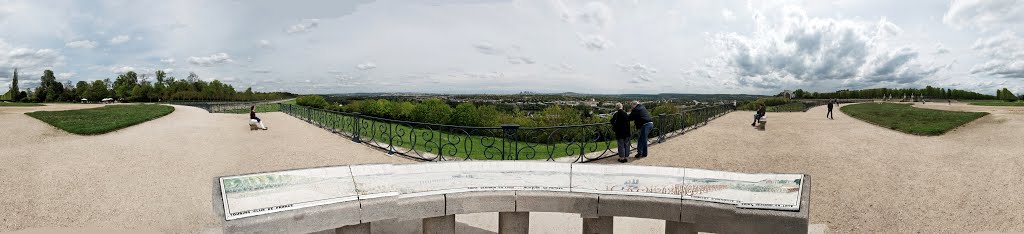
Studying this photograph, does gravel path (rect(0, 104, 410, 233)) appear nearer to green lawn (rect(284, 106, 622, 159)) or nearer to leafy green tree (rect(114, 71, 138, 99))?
green lawn (rect(284, 106, 622, 159))

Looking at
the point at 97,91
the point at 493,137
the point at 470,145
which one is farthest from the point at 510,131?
the point at 97,91

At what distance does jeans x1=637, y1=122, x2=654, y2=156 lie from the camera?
966 cm

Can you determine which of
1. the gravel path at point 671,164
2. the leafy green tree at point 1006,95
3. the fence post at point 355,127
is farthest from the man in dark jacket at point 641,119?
the leafy green tree at point 1006,95

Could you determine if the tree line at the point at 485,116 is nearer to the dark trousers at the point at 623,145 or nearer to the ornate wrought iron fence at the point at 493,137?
the ornate wrought iron fence at the point at 493,137

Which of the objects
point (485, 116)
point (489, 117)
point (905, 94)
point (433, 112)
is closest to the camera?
point (485, 116)

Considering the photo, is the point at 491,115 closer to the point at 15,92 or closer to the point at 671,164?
the point at 671,164

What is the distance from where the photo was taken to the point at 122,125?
55.2ft

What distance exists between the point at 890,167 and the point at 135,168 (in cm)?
1541

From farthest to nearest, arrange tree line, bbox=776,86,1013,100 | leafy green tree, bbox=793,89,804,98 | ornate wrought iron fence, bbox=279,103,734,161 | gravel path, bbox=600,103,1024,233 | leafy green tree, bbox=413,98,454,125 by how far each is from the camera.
A: leafy green tree, bbox=793,89,804,98, tree line, bbox=776,86,1013,100, leafy green tree, bbox=413,98,454,125, ornate wrought iron fence, bbox=279,103,734,161, gravel path, bbox=600,103,1024,233

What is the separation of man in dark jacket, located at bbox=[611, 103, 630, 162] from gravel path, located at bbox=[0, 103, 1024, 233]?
757 millimetres

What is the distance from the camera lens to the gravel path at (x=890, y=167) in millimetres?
6203

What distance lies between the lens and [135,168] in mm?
9086

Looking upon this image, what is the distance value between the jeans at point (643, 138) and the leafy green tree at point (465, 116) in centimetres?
1600

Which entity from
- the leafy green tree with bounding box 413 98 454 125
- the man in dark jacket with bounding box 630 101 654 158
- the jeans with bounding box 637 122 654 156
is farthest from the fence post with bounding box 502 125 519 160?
the leafy green tree with bounding box 413 98 454 125
